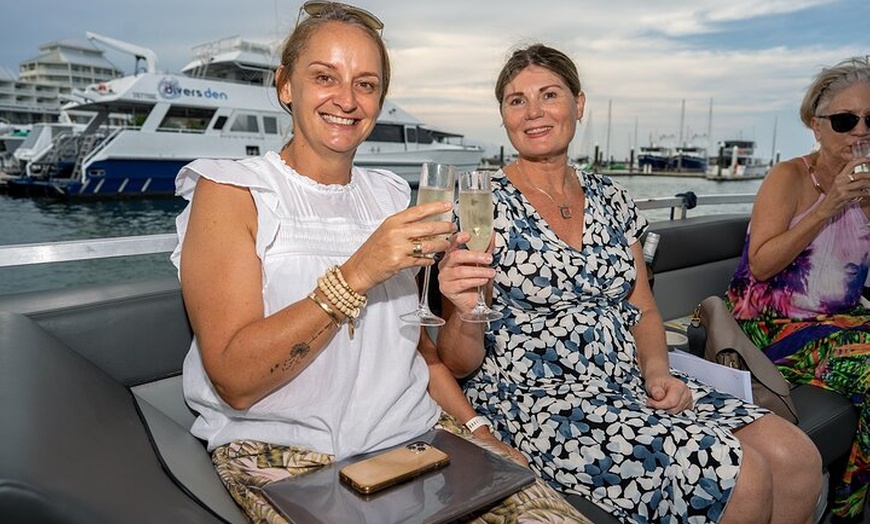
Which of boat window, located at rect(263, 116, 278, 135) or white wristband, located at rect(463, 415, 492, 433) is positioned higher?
boat window, located at rect(263, 116, 278, 135)

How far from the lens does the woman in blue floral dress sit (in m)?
1.54

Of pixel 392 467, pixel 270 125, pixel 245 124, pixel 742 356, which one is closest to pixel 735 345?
pixel 742 356

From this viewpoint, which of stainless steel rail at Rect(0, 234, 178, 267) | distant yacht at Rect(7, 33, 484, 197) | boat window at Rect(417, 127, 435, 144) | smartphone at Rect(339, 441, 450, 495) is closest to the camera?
smartphone at Rect(339, 441, 450, 495)

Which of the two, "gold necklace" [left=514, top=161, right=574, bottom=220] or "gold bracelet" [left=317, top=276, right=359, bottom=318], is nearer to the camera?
"gold bracelet" [left=317, top=276, right=359, bottom=318]

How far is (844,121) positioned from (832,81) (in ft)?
0.69

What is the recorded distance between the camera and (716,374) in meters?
2.09

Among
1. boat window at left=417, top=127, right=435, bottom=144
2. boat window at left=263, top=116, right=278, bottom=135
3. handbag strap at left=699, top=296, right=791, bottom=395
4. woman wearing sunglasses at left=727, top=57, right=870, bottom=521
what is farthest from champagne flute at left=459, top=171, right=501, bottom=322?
boat window at left=417, top=127, right=435, bottom=144

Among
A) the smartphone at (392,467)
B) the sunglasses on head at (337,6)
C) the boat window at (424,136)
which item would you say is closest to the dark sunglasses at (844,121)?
the sunglasses on head at (337,6)

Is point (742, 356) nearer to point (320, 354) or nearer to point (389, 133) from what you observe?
point (320, 354)

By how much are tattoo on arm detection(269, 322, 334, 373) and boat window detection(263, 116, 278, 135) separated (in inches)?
960

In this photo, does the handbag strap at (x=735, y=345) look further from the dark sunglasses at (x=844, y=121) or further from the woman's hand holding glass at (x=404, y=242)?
the woman's hand holding glass at (x=404, y=242)

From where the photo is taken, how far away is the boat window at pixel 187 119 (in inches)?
882

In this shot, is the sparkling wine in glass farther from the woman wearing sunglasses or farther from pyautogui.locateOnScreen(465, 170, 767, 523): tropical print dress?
pyautogui.locateOnScreen(465, 170, 767, 523): tropical print dress

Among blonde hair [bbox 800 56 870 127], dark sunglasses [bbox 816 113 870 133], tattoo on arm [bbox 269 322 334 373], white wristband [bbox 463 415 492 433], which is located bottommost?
white wristband [bbox 463 415 492 433]
